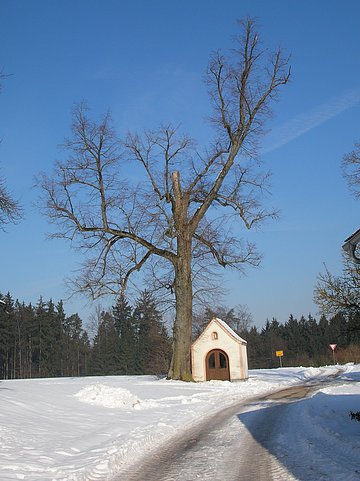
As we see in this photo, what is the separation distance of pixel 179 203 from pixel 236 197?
3.15 meters

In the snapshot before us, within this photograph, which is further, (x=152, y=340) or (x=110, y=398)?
(x=152, y=340)

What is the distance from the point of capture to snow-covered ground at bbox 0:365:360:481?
7812mm

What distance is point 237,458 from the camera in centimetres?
819

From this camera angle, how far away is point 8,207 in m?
16.3

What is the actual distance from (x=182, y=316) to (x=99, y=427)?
14.6 metres

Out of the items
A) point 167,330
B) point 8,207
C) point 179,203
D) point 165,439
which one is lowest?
point 165,439

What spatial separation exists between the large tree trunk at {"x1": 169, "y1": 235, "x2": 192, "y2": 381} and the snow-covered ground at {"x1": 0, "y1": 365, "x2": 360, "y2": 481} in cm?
668

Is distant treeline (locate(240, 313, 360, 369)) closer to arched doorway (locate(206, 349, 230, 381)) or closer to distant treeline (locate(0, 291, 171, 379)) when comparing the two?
distant treeline (locate(0, 291, 171, 379))

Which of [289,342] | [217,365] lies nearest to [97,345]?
[289,342]

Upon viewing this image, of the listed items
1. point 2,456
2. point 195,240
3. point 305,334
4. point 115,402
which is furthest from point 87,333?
point 2,456

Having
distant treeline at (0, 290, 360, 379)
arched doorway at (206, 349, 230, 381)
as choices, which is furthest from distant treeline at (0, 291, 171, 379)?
arched doorway at (206, 349, 230, 381)

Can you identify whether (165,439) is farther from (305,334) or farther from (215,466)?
(305,334)

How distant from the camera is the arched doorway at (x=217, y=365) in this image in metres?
32.6

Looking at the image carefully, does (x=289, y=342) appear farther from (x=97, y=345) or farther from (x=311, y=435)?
(x=311, y=435)
